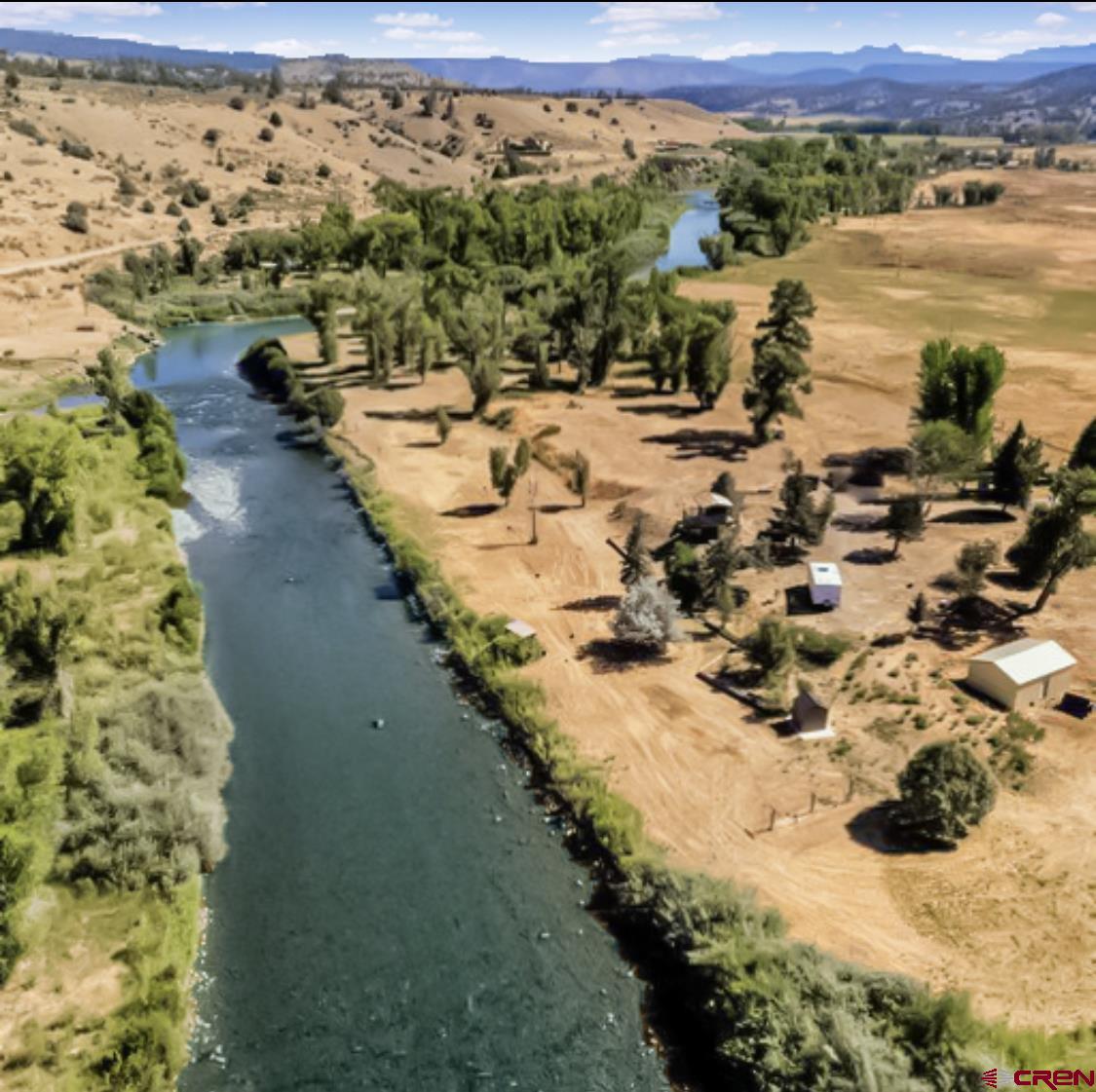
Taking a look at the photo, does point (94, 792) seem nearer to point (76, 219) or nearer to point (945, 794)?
point (945, 794)

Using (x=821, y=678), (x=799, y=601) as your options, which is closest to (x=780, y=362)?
(x=799, y=601)

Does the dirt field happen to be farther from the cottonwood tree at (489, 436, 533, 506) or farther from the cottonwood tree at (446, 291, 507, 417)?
the cottonwood tree at (446, 291, 507, 417)

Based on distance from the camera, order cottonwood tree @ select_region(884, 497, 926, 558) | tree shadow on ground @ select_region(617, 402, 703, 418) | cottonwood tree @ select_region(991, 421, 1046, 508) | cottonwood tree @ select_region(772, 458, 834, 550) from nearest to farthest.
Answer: cottonwood tree @ select_region(884, 497, 926, 558)
cottonwood tree @ select_region(772, 458, 834, 550)
cottonwood tree @ select_region(991, 421, 1046, 508)
tree shadow on ground @ select_region(617, 402, 703, 418)

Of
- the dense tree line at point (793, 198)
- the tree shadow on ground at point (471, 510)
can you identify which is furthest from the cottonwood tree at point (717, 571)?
the dense tree line at point (793, 198)

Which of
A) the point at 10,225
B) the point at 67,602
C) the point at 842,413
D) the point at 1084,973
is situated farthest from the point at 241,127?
the point at 1084,973

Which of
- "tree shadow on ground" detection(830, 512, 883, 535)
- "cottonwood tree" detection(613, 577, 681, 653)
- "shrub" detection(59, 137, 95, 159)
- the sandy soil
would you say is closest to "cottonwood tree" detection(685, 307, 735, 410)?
"tree shadow on ground" detection(830, 512, 883, 535)

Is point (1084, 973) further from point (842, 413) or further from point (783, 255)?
point (783, 255)
